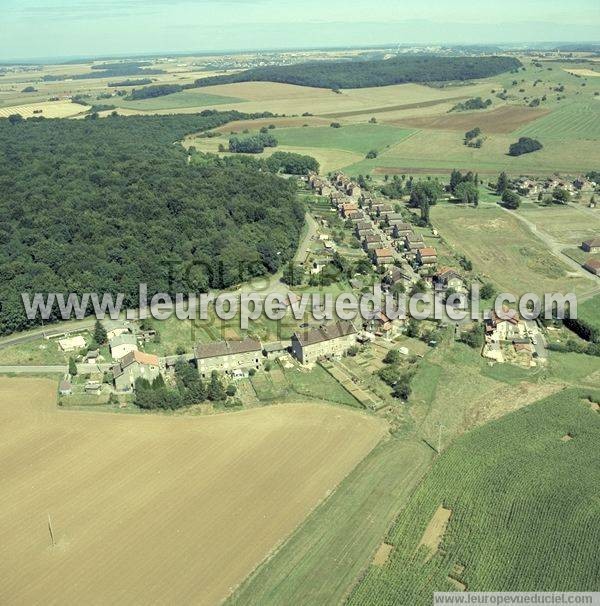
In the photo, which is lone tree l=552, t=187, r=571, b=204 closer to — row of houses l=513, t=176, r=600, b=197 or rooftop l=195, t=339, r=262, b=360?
row of houses l=513, t=176, r=600, b=197

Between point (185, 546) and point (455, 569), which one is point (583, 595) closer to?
point (455, 569)

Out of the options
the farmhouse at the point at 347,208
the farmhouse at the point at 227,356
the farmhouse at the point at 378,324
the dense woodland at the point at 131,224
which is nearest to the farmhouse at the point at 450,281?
the farmhouse at the point at 378,324

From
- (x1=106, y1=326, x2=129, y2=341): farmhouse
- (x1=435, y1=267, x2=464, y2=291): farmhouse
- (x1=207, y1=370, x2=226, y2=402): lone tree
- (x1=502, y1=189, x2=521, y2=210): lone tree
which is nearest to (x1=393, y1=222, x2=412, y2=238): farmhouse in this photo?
(x1=435, y1=267, x2=464, y2=291): farmhouse

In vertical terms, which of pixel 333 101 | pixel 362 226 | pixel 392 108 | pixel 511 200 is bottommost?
pixel 362 226

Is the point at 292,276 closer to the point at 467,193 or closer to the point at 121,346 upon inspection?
the point at 121,346

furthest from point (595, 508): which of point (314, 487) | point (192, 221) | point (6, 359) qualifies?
point (192, 221)

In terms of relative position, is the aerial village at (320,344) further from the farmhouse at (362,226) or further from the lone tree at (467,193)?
the lone tree at (467,193)

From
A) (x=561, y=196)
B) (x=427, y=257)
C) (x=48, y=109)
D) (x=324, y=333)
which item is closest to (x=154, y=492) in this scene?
(x=324, y=333)
